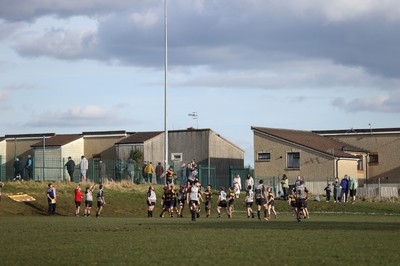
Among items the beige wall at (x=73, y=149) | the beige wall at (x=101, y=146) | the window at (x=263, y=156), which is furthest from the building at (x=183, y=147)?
the beige wall at (x=73, y=149)

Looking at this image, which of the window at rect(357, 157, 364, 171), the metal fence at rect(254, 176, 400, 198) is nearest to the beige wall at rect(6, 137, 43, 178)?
the metal fence at rect(254, 176, 400, 198)

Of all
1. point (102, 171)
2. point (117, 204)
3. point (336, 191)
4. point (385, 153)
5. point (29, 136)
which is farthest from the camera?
point (29, 136)

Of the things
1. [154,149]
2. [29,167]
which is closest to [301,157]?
[154,149]

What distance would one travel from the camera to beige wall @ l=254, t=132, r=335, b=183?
77812 mm

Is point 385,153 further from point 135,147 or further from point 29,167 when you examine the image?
point 29,167

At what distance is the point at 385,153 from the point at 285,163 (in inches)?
447

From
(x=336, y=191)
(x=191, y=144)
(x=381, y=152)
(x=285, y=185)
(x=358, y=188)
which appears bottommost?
(x=336, y=191)

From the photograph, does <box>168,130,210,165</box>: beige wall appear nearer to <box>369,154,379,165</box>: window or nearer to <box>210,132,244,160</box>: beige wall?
<box>210,132,244,160</box>: beige wall

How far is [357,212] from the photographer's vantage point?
181ft

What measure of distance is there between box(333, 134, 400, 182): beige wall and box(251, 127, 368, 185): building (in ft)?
5.16

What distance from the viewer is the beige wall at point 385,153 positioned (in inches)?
3295

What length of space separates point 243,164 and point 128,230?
59518mm

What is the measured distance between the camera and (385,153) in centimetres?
8469

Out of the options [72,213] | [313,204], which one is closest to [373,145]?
[313,204]
